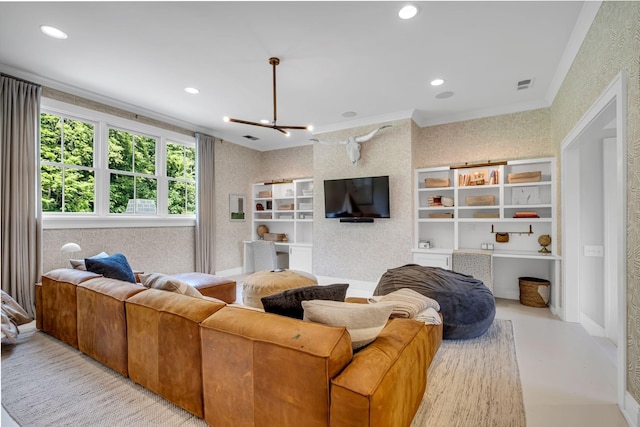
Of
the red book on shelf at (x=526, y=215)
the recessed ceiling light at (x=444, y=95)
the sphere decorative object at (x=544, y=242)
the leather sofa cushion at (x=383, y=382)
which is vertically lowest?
the leather sofa cushion at (x=383, y=382)

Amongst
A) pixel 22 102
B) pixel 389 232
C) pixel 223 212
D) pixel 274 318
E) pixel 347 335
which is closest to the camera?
pixel 347 335

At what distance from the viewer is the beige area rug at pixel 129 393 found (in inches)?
74.0

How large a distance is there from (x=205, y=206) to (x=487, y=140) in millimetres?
5002

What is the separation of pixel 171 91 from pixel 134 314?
3.19 metres

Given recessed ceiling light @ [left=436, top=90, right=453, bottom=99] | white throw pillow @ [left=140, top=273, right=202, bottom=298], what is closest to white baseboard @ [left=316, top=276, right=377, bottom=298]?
recessed ceiling light @ [left=436, top=90, right=453, bottom=99]

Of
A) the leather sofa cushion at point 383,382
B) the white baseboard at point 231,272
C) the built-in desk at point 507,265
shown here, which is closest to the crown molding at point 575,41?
the built-in desk at point 507,265

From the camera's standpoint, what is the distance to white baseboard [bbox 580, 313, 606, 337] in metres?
3.24

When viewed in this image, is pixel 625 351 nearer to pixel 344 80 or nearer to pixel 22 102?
pixel 344 80

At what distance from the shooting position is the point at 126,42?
2.96 m

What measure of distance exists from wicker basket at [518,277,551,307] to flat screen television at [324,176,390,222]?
7.15ft

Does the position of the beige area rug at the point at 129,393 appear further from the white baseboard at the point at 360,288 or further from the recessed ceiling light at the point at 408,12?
the recessed ceiling light at the point at 408,12

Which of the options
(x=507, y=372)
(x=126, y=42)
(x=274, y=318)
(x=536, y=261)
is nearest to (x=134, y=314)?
(x=274, y=318)

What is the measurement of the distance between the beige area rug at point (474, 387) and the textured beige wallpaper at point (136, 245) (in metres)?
4.39

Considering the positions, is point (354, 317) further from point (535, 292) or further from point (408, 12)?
point (535, 292)
